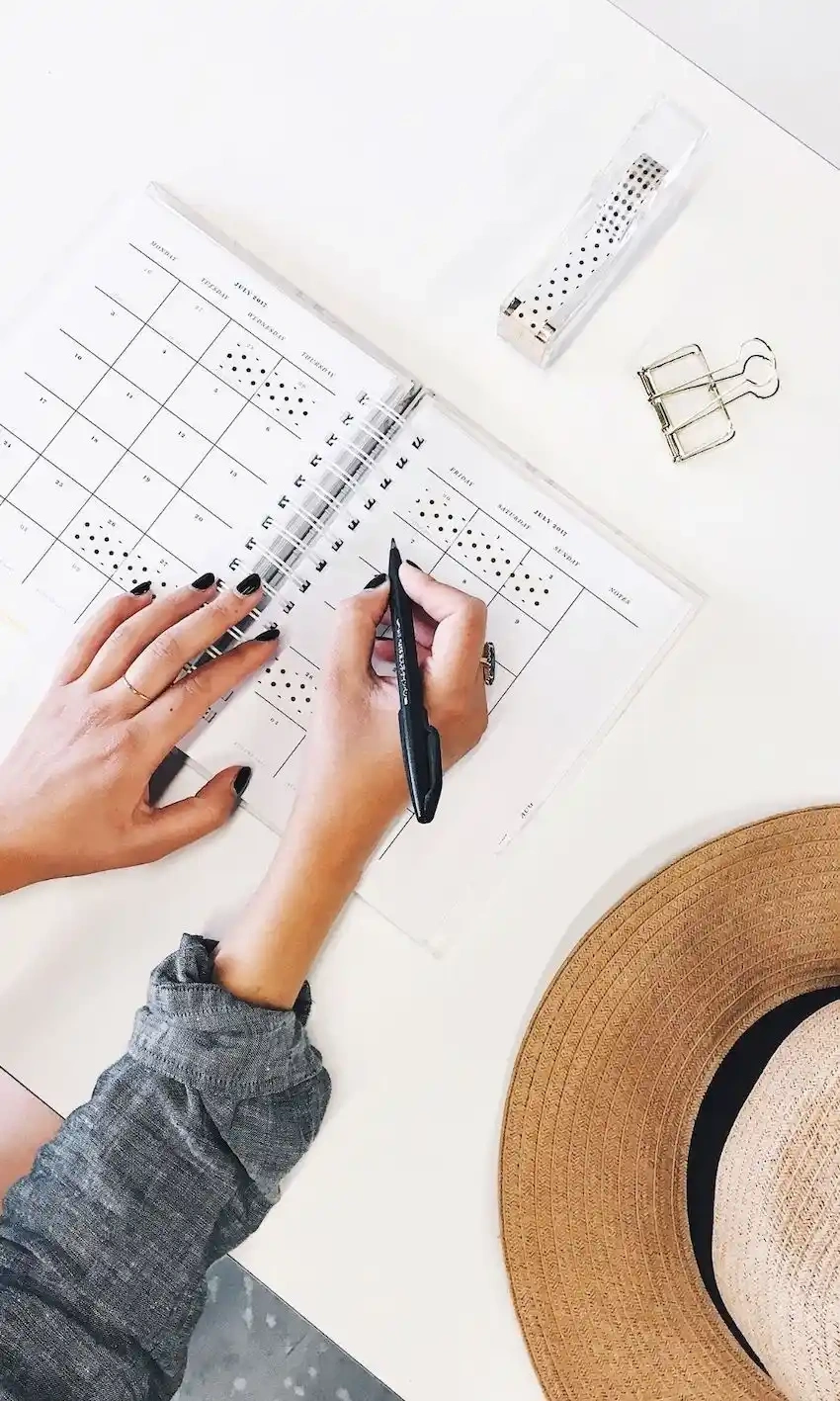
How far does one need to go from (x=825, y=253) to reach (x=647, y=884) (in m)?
0.46

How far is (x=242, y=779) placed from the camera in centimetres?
70

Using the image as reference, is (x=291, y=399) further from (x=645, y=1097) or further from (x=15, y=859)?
(x=645, y=1097)

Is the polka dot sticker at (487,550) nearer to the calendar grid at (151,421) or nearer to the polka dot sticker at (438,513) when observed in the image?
the polka dot sticker at (438,513)

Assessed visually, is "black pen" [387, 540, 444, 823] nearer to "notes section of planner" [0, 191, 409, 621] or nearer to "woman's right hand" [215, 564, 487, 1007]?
"woman's right hand" [215, 564, 487, 1007]

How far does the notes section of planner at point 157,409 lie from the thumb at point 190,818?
0.15 m

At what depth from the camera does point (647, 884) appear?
70cm

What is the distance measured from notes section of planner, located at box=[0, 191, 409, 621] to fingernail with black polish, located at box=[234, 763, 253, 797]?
5.5 inches

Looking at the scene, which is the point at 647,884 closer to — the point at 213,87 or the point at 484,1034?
the point at 484,1034

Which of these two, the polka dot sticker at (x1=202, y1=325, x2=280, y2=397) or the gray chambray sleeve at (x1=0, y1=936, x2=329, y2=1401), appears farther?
the polka dot sticker at (x1=202, y1=325, x2=280, y2=397)

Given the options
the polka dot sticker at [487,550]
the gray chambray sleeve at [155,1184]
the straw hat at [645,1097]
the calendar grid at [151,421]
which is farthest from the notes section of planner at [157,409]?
the straw hat at [645,1097]

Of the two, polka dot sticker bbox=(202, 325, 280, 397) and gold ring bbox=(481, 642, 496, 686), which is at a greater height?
polka dot sticker bbox=(202, 325, 280, 397)

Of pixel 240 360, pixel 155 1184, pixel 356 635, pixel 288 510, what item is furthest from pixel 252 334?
pixel 155 1184

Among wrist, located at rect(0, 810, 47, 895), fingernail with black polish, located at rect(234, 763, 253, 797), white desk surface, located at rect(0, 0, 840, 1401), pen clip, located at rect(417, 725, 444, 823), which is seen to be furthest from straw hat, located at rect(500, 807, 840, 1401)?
wrist, located at rect(0, 810, 47, 895)

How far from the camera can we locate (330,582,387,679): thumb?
2.19 feet
